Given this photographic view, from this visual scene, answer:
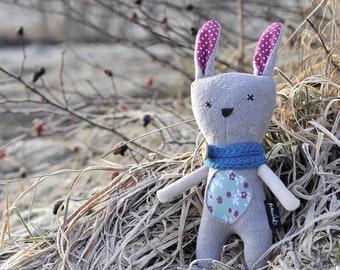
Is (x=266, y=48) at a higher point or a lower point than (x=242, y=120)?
higher

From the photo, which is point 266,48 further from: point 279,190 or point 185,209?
point 185,209

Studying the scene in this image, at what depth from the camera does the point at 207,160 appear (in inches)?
75.2

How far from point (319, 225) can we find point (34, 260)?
899mm

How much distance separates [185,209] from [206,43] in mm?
493

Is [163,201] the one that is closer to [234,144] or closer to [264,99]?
[234,144]

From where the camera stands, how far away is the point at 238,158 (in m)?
1.85

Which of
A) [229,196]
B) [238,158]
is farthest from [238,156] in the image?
[229,196]

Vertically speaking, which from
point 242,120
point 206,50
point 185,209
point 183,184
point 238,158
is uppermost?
point 206,50

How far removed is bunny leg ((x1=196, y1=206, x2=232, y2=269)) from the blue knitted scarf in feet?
0.46

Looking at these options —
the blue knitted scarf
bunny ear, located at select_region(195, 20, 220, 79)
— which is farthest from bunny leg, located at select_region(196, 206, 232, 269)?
bunny ear, located at select_region(195, 20, 220, 79)

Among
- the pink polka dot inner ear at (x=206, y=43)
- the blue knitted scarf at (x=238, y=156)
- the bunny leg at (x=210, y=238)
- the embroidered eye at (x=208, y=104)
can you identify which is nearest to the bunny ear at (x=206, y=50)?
the pink polka dot inner ear at (x=206, y=43)

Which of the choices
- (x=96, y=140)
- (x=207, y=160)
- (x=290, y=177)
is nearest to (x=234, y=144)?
(x=207, y=160)

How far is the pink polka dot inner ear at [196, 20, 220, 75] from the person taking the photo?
1.94 m

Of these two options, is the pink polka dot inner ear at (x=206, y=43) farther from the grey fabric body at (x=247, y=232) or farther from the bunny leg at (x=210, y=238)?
the bunny leg at (x=210, y=238)
